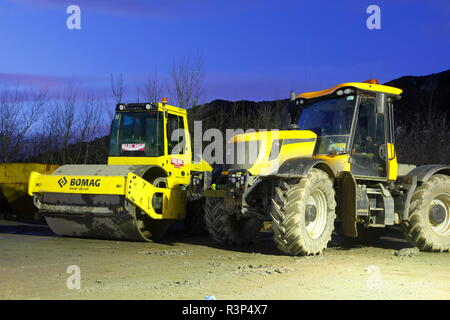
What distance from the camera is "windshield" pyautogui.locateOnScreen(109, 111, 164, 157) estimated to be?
39.3ft

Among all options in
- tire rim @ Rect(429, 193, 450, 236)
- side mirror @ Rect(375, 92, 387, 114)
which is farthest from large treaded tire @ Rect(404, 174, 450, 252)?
side mirror @ Rect(375, 92, 387, 114)

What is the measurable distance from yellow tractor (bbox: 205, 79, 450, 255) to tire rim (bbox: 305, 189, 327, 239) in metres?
0.02

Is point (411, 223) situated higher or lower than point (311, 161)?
lower

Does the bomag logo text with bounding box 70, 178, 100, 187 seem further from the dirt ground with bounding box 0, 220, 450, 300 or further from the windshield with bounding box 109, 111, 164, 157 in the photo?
the windshield with bounding box 109, 111, 164, 157

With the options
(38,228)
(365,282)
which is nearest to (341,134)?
(365,282)

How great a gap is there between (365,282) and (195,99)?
20.3 metres

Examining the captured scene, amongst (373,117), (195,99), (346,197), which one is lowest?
(346,197)

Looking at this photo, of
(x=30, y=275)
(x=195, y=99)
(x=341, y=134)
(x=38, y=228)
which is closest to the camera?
(x=30, y=275)

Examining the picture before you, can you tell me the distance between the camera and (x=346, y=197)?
9586 mm

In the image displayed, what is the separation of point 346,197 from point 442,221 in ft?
7.91

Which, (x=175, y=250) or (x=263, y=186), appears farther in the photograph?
(x=175, y=250)
